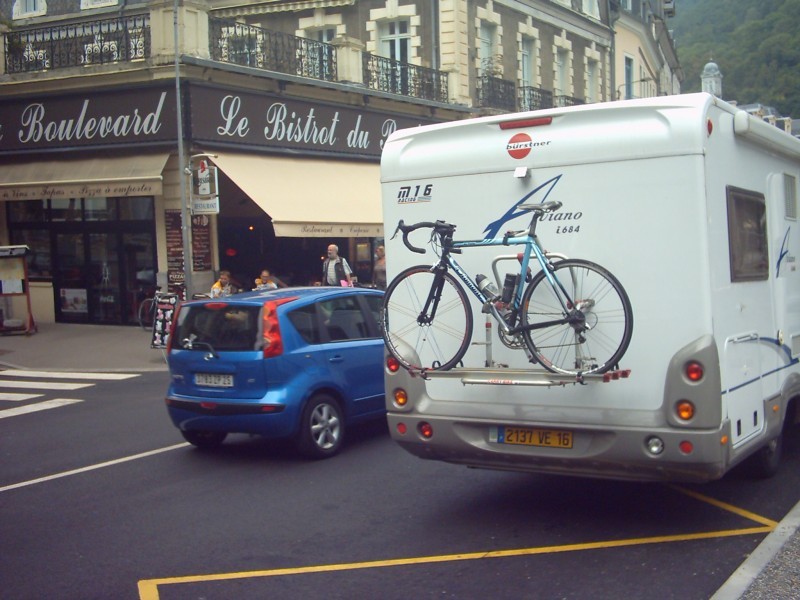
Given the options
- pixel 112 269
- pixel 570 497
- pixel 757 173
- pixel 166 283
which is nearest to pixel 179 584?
pixel 570 497

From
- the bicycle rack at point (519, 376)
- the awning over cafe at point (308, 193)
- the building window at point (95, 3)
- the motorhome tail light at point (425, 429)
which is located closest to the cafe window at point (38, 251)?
the awning over cafe at point (308, 193)

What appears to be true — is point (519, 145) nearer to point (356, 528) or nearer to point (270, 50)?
point (356, 528)

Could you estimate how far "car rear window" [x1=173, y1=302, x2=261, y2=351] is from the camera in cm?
878

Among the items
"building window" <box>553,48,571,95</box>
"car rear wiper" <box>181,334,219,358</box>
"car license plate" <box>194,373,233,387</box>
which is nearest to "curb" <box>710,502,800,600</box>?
"car license plate" <box>194,373,233,387</box>

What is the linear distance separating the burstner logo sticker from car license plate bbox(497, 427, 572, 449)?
1.80m

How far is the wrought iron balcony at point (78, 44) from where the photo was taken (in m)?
20.6

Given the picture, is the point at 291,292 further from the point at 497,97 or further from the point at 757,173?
the point at 497,97

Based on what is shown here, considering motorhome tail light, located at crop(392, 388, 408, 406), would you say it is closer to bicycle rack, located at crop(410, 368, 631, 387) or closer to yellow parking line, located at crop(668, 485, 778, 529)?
bicycle rack, located at crop(410, 368, 631, 387)

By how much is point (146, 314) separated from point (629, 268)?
16.7m

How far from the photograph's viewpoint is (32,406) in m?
13.3

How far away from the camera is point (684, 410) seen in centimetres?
571

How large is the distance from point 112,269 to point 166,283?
1.89 metres

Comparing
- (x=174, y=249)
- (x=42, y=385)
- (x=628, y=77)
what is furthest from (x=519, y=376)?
(x=628, y=77)

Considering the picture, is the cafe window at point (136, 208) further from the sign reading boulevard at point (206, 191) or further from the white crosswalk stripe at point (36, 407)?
the white crosswalk stripe at point (36, 407)
